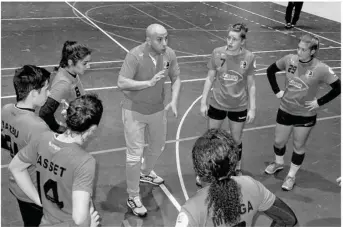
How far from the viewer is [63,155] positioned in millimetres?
3271

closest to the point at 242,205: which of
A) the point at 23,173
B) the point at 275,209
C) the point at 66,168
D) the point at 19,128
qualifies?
the point at 275,209

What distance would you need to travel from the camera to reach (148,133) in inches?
226

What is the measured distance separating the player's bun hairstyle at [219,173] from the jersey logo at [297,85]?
3300mm

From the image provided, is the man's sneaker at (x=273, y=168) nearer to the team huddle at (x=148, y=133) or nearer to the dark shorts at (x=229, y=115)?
the team huddle at (x=148, y=133)

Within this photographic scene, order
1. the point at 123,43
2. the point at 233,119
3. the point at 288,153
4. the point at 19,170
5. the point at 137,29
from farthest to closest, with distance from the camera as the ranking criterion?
the point at 137,29 < the point at 123,43 < the point at 288,153 < the point at 233,119 < the point at 19,170

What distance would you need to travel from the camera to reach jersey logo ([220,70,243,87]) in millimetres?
5858

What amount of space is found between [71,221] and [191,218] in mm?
1149

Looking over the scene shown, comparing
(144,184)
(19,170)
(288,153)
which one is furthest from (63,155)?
(288,153)

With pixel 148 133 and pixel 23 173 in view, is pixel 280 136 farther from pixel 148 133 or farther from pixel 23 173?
pixel 23 173

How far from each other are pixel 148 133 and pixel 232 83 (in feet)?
4.38

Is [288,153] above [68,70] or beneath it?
beneath

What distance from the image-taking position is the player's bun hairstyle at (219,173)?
2729 millimetres

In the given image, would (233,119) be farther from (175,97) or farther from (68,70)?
(68,70)

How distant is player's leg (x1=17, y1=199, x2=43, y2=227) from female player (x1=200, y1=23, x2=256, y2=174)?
2.73 m
